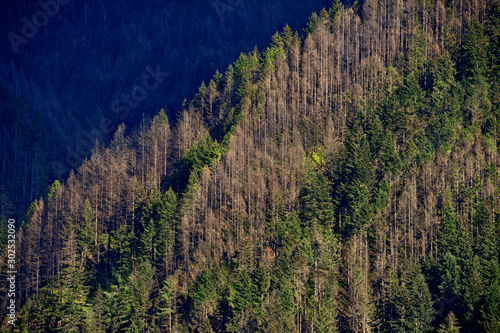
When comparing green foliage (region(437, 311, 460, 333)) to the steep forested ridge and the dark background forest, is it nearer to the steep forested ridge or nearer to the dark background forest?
the steep forested ridge

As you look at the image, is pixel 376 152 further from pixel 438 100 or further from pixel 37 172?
pixel 37 172

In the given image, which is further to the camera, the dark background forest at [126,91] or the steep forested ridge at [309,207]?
the dark background forest at [126,91]

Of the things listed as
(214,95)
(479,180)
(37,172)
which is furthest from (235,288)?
(37,172)

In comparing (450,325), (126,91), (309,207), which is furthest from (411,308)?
(126,91)

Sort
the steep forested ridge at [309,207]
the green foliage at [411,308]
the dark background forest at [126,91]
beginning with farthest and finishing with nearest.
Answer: the dark background forest at [126,91] → the steep forested ridge at [309,207] → the green foliage at [411,308]

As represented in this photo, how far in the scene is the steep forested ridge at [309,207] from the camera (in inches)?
2869

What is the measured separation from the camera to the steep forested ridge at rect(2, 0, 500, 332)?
239 ft

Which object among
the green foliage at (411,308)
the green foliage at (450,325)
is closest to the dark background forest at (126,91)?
the green foliage at (411,308)

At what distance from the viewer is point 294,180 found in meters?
87.2

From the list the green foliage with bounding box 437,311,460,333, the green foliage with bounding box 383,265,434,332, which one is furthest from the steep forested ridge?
the green foliage with bounding box 437,311,460,333

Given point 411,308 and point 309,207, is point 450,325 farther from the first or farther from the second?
point 309,207

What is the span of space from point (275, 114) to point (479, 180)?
36.4 meters

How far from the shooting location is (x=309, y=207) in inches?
3174

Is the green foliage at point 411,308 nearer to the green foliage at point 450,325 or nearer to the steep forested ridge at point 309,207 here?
the steep forested ridge at point 309,207
